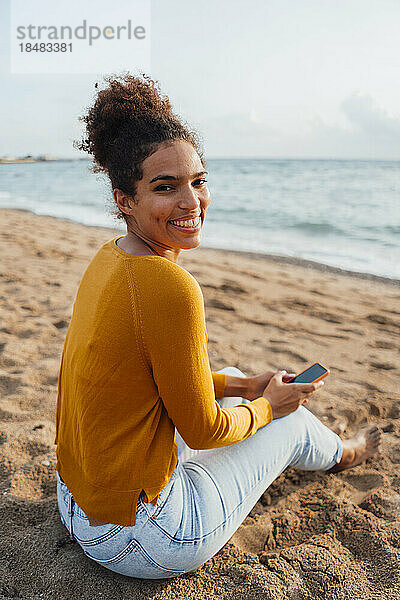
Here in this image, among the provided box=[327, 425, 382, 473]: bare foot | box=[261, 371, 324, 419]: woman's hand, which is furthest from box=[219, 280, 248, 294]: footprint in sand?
box=[261, 371, 324, 419]: woman's hand

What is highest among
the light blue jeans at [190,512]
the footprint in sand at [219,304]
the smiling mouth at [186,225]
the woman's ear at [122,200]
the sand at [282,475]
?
the woman's ear at [122,200]

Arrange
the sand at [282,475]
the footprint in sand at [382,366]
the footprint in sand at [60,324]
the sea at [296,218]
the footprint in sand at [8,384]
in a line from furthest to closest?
the sea at [296,218] < the footprint in sand at [60,324] < the footprint in sand at [382,366] < the footprint in sand at [8,384] < the sand at [282,475]

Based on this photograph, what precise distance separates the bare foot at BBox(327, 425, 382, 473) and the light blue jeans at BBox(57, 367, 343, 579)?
0.58 metres

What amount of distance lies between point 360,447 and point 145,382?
4.86 feet

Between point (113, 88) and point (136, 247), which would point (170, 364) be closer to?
point (136, 247)

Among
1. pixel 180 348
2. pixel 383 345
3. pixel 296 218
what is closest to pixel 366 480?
pixel 180 348

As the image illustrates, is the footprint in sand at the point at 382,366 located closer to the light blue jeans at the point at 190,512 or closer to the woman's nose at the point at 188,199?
the light blue jeans at the point at 190,512

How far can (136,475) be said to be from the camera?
155cm

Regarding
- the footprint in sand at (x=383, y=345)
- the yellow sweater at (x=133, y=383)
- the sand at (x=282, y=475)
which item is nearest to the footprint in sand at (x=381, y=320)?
the sand at (x=282, y=475)

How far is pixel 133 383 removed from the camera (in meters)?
1.49

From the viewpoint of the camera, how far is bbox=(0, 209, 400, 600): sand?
1783 millimetres

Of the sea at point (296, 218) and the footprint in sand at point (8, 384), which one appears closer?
the footprint in sand at point (8, 384)

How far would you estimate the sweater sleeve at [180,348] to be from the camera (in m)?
1.36

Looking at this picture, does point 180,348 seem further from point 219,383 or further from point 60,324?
point 60,324
